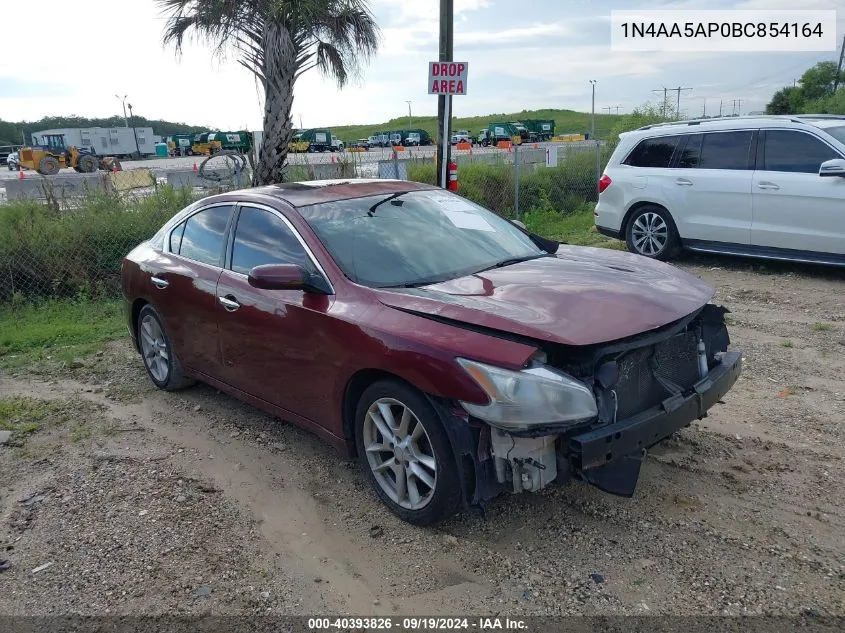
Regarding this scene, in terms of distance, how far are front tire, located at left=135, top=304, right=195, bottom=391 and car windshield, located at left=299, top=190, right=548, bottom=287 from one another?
1.95 meters

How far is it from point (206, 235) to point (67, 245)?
5113mm

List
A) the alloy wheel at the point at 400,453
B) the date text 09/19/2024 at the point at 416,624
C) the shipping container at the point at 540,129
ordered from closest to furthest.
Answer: the date text 09/19/2024 at the point at 416,624 < the alloy wheel at the point at 400,453 < the shipping container at the point at 540,129

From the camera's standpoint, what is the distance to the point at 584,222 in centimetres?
1368

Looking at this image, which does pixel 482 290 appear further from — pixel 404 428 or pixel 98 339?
pixel 98 339

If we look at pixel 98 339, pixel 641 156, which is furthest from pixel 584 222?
pixel 98 339

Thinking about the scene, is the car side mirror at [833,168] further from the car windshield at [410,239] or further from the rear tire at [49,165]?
the rear tire at [49,165]

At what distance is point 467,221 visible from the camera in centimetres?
455

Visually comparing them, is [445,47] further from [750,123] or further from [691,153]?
[750,123]

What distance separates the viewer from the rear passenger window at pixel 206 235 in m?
4.71

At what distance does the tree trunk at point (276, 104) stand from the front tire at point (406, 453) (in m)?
8.34

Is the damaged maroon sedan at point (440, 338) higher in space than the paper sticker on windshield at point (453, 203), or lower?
lower

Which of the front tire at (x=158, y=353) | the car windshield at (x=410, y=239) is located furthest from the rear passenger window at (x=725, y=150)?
the front tire at (x=158, y=353)

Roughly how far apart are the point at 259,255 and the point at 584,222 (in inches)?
409

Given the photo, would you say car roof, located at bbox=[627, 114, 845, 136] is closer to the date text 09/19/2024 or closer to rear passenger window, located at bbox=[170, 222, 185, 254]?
rear passenger window, located at bbox=[170, 222, 185, 254]
